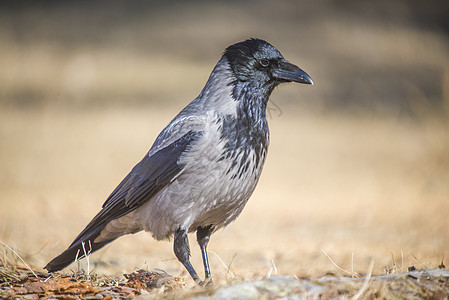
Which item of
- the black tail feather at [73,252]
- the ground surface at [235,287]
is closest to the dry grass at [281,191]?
the black tail feather at [73,252]

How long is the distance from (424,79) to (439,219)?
5973mm

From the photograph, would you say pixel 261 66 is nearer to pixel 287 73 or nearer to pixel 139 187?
pixel 287 73

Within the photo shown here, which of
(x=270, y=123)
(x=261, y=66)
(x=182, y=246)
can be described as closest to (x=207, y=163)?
(x=182, y=246)

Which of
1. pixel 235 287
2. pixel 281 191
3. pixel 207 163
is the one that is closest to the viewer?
pixel 235 287

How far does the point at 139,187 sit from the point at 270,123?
683cm

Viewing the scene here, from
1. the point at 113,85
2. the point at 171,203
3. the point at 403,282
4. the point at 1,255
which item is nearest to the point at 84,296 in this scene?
the point at 171,203

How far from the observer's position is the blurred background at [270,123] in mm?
5363

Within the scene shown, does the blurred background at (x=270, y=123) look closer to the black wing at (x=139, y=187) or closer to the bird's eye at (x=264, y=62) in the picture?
the black wing at (x=139, y=187)

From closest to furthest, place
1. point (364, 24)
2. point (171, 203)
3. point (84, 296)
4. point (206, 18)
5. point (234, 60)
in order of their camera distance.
Result: point (84, 296) < point (171, 203) < point (234, 60) < point (364, 24) < point (206, 18)

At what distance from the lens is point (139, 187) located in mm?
3695

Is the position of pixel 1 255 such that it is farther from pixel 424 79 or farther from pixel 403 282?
pixel 424 79

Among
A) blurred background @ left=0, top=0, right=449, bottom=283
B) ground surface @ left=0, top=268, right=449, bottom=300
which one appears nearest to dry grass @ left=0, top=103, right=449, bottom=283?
blurred background @ left=0, top=0, right=449, bottom=283

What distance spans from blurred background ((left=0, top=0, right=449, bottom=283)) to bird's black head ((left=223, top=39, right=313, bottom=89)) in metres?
1.28

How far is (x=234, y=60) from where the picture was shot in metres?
→ 3.72
